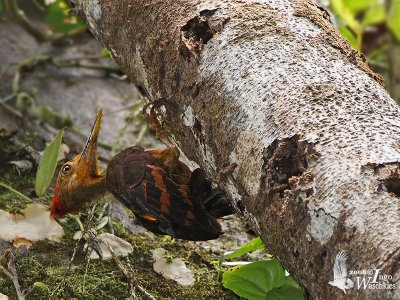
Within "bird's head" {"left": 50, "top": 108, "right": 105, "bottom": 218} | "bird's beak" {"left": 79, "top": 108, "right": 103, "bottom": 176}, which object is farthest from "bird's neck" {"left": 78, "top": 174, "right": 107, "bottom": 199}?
"bird's beak" {"left": 79, "top": 108, "right": 103, "bottom": 176}

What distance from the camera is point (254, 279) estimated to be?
3068mm

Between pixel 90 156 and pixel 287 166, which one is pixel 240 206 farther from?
pixel 90 156

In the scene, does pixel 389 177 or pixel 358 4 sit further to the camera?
pixel 358 4

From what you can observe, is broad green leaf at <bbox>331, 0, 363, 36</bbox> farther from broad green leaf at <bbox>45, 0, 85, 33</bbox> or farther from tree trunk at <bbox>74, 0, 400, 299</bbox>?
tree trunk at <bbox>74, 0, 400, 299</bbox>

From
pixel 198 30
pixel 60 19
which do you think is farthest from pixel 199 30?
pixel 60 19

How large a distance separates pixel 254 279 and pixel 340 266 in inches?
40.4

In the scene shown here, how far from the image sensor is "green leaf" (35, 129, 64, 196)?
3.56m

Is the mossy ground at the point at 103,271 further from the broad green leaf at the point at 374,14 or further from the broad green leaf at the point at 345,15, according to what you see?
the broad green leaf at the point at 374,14

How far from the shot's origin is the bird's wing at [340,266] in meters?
2.06

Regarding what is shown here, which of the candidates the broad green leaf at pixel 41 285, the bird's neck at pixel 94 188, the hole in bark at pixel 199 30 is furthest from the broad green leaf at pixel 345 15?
the broad green leaf at pixel 41 285

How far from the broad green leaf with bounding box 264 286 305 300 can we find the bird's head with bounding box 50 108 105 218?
118 cm

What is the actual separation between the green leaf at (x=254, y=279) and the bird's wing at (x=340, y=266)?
936 mm

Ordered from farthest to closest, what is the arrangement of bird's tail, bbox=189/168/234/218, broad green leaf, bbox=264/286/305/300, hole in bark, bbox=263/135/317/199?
bird's tail, bbox=189/168/234/218 < broad green leaf, bbox=264/286/305/300 < hole in bark, bbox=263/135/317/199

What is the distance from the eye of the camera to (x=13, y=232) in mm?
3568
